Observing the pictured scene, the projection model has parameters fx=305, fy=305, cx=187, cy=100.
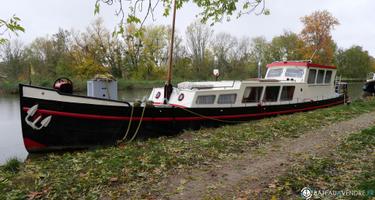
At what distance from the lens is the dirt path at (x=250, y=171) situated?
14.1 feet

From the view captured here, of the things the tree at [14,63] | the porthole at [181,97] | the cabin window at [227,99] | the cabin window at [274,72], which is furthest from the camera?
the tree at [14,63]

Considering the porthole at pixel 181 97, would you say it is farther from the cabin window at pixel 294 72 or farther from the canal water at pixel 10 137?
the cabin window at pixel 294 72

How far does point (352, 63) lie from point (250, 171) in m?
54.7

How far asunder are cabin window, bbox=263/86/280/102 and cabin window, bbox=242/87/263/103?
1.25ft

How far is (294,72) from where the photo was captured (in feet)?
45.0

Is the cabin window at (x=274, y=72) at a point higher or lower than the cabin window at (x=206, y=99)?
higher

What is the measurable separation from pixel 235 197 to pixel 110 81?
7.52 metres

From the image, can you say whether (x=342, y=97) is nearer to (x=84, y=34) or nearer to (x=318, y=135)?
(x=318, y=135)

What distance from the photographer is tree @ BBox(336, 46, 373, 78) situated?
170ft

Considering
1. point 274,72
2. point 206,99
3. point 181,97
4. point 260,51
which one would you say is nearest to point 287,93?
point 274,72

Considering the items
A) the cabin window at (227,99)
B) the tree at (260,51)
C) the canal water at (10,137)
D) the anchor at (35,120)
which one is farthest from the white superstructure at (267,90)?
the tree at (260,51)

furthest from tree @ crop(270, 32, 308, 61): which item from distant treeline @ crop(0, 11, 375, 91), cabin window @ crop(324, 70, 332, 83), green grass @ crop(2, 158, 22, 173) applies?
green grass @ crop(2, 158, 22, 173)

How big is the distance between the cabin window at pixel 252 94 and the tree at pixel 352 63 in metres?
45.5

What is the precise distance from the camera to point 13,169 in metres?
6.43
